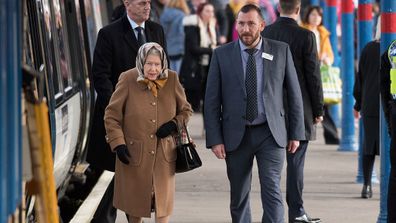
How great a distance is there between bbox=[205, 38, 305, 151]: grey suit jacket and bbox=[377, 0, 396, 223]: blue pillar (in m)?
1.31

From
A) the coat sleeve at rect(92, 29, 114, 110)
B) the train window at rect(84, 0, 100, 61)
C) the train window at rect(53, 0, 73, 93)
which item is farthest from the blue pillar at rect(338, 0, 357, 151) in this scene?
the coat sleeve at rect(92, 29, 114, 110)

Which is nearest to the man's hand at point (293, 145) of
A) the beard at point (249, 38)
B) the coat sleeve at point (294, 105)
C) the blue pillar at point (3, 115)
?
the coat sleeve at point (294, 105)

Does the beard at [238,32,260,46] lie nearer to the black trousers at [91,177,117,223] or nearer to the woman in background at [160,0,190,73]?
the black trousers at [91,177,117,223]

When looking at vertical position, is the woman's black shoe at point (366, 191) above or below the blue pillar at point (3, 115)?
below

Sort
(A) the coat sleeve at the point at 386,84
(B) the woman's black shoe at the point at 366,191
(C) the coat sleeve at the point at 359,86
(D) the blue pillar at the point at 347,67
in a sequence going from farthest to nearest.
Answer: (D) the blue pillar at the point at 347,67, (B) the woman's black shoe at the point at 366,191, (C) the coat sleeve at the point at 359,86, (A) the coat sleeve at the point at 386,84

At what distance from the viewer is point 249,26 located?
9234mm

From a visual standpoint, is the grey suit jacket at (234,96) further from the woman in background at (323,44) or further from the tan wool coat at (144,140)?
the woman in background at (323,44)

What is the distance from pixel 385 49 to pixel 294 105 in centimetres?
116

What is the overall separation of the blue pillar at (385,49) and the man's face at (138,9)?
181 cm

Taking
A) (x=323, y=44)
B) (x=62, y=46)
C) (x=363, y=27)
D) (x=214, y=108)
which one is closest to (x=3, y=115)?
(x=214, y=108)

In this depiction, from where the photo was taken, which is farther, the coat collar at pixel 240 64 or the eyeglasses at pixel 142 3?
the eyeglasses at pixel 142 3

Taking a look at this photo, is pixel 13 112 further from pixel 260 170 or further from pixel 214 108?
pixel 260 170

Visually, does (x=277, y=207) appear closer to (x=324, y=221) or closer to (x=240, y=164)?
(x=240, y=164)

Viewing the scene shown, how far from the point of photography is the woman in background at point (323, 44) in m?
18.2
